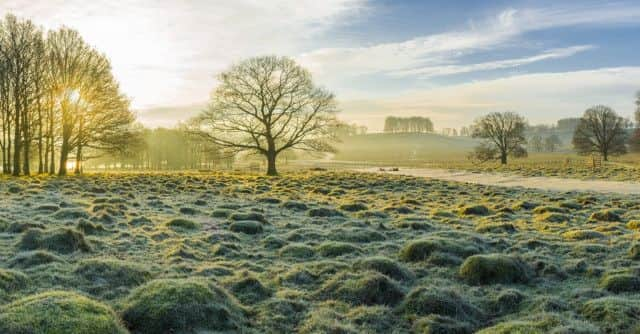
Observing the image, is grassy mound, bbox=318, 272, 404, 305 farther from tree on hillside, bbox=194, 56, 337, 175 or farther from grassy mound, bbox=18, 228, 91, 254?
tree on hillside, bbox=194, 56, 337, 175

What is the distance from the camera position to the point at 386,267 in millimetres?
9625

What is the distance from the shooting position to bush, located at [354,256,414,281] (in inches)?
372

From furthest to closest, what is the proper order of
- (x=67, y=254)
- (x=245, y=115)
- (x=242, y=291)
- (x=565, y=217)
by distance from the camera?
(x=245, y=115), (x=565, y=217), (x=67, y=254), (x=242, y=291)

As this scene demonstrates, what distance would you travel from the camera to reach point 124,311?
23.3ft

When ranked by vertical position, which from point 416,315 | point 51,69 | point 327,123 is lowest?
point 416,315

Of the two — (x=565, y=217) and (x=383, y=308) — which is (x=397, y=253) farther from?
(x=565, y=217)

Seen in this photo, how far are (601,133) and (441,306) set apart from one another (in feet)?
255

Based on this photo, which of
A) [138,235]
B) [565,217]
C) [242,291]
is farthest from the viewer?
[565,217]

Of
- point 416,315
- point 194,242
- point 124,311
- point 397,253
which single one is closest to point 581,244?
point 397,253

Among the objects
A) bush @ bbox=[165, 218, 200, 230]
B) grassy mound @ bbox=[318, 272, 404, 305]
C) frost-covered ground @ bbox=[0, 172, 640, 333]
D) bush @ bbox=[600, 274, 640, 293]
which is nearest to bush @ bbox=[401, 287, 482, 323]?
frost-covered ground @ bbox=[0, 172, 640, 333]

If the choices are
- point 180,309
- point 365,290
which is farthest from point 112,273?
point 365,290

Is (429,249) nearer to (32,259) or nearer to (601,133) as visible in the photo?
(32,259)

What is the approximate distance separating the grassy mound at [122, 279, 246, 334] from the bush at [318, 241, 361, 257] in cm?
407

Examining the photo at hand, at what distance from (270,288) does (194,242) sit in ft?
14.4
